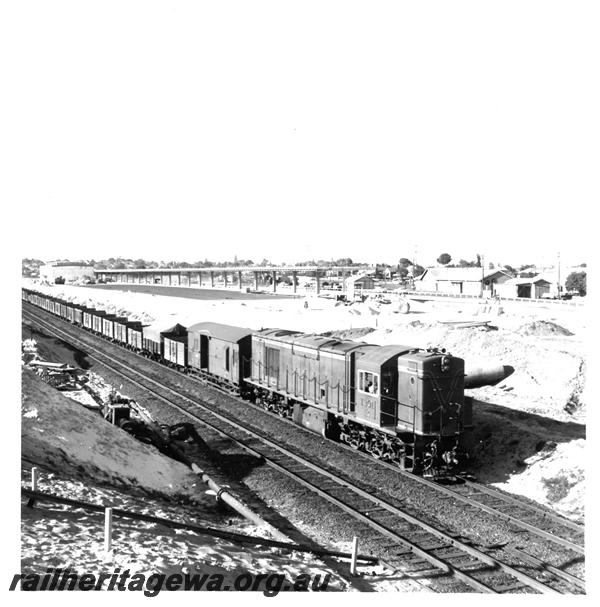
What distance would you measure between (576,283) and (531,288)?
19.9 ft

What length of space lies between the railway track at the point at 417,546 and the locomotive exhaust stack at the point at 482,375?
6707mm

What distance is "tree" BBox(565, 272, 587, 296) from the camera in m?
73.5

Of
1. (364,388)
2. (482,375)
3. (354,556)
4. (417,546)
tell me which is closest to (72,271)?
(482,375)

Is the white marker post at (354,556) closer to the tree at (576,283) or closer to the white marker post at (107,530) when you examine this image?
the white marker post at (107,530)

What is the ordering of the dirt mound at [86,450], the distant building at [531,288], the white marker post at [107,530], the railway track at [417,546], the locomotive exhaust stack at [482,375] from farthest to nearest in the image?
the distant building at [531,288], the locomotive exhaust stack at [482,375], the dirt mound at [86,450], the railway track at [417,546], the white marker post at [107,530]

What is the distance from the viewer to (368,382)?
67.3ft

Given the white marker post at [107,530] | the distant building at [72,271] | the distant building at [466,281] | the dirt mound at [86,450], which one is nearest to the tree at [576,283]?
the distant building at [466,281]

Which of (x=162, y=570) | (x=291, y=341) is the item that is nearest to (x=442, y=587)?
(x=162, y=570)

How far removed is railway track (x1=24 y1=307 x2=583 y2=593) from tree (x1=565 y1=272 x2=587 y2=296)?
2450 inches

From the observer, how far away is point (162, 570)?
1084 cm

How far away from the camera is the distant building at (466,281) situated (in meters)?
83.8

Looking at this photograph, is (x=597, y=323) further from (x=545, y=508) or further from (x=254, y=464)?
(x=254, y=464)

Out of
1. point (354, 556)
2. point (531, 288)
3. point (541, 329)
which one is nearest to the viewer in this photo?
point (354, 556)

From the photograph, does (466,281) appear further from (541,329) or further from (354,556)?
(354,556)
